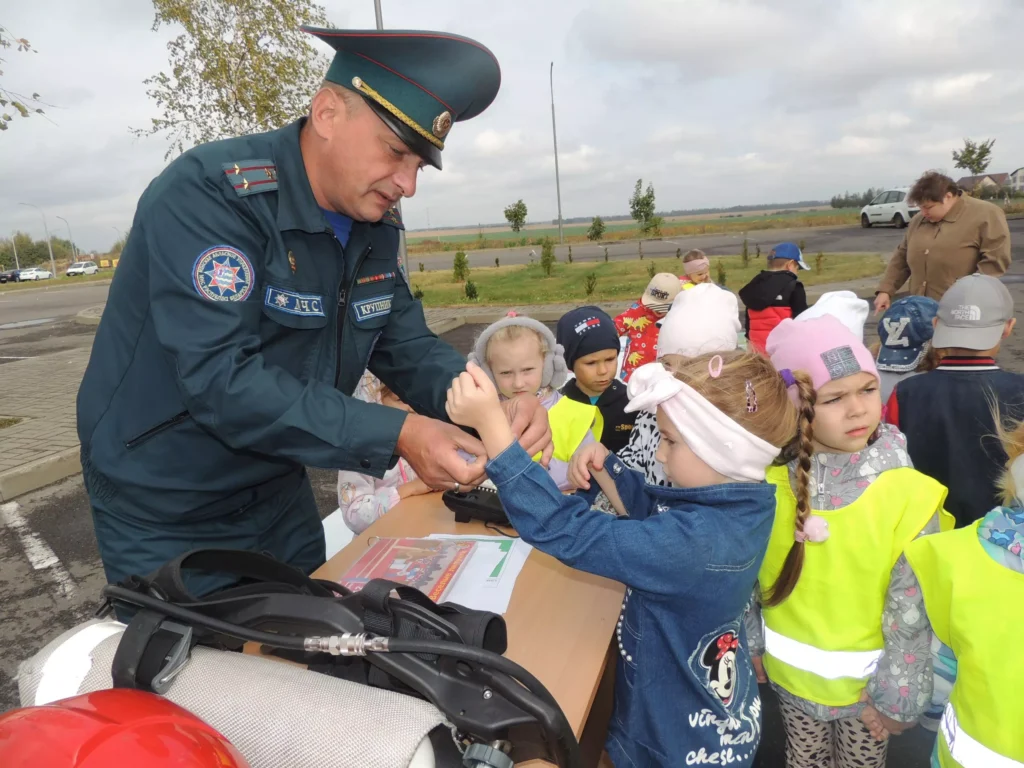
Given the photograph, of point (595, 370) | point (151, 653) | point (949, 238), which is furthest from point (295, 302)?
point (949, 238)

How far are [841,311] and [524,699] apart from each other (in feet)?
7.59

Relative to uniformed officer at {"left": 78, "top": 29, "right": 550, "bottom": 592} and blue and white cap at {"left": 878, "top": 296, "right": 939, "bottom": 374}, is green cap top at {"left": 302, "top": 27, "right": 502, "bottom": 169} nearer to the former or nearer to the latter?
uniformed officer at {"left": 78, "top": 29, "right": 550, "bottom": 592}

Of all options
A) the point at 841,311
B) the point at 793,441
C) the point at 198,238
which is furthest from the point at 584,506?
the point at 841,311

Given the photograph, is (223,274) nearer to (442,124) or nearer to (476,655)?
(442,124)

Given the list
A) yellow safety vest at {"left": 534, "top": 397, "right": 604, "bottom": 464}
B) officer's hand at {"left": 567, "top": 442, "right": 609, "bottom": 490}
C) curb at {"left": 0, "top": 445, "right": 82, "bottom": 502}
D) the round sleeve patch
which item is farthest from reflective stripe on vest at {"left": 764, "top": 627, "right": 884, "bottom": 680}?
curb at {"left": 0, "top": 445, "right": 82, "bottom": 502}

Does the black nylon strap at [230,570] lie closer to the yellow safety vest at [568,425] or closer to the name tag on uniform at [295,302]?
the name tag on uniform at [295,302]

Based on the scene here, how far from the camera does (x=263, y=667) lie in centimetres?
100

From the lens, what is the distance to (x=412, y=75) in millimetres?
1618

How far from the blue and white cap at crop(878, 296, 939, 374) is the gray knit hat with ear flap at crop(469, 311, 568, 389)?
68.4 inches

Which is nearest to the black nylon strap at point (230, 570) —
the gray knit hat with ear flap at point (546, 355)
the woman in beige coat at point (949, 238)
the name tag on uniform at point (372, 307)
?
the name tag on uniform at point (372, 307)

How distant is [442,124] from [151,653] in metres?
1.32

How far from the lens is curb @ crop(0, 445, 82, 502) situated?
5.51 m

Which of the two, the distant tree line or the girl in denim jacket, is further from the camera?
the distant tree line

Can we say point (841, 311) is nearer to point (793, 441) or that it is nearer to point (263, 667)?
point (793, 441)
